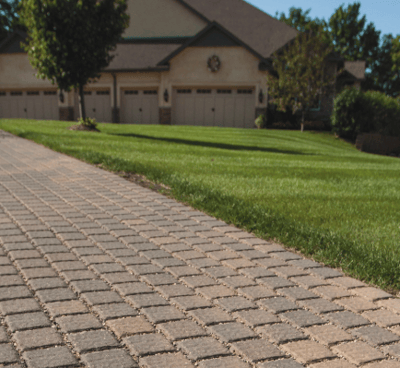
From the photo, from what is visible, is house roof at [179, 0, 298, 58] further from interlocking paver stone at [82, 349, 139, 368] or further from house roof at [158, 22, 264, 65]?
interlocking paver stone at [82, 349, 139, 368]

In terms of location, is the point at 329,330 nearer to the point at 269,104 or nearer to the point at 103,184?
the point at 103,184

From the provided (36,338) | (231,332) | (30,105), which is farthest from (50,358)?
(30,105)

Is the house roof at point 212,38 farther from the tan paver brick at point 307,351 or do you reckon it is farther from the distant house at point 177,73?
the tan paver brick at point 307,351

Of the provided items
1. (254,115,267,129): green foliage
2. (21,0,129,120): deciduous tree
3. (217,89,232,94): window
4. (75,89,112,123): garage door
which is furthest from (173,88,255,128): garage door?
(21,0,129,120): deciduous tree

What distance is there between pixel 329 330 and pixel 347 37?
45524 mm

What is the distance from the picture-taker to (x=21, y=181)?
6293 mm

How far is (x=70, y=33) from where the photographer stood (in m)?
14.3

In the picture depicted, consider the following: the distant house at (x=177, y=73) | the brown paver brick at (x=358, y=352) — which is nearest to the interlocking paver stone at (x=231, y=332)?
the brown paver brick at (x=358, y=352)

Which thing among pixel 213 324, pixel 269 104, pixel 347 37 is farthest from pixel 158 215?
pixel 347 37

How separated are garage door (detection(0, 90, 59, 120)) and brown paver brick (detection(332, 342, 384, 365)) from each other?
2826 centimetres

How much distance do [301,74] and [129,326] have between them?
21.8 meters

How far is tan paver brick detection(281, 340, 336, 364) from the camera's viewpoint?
2.16 metres

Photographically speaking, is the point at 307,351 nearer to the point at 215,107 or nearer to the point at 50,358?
→ the point at 50,358

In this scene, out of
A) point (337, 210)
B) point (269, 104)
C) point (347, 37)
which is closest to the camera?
point (337, 210)
